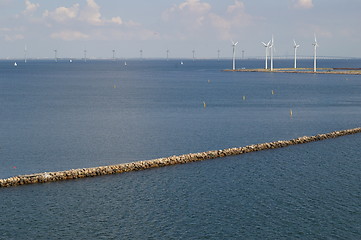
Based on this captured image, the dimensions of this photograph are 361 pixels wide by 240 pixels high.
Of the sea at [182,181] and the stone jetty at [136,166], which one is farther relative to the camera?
the stone jetty at [136,166]

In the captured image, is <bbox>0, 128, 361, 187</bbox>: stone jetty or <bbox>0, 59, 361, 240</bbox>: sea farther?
<bbox>0, 128, 361, 187</bbox>: stone jetty

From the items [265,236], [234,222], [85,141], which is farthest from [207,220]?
[85,141]

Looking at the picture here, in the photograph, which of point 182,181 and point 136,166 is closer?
point 182,181

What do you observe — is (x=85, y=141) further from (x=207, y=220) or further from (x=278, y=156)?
(x=207, y=220)

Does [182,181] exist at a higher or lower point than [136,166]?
lower

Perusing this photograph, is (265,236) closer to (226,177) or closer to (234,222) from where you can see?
(234,222)

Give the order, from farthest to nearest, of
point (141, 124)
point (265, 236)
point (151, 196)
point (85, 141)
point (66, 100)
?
point (66, 100) → point (141, 124) → point (85, 141) → point (151, 196) → point (265, 236)

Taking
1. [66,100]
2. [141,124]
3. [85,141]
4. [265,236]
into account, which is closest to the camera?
[265,236]

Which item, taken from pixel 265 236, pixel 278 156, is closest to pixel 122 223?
pixel 265 236

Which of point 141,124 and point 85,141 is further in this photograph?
point 141,124
